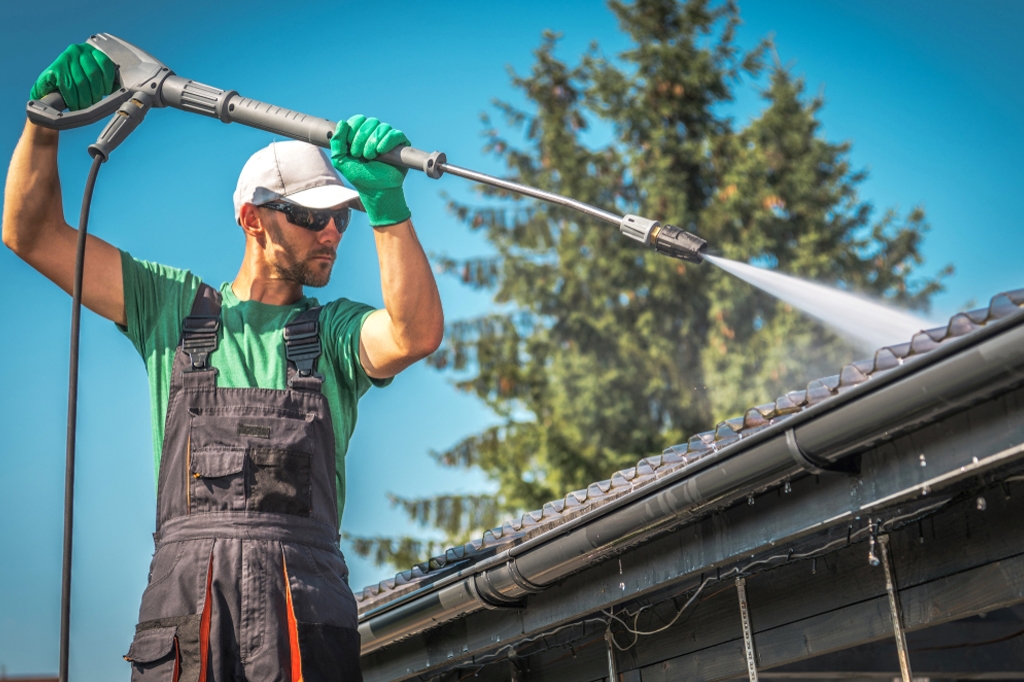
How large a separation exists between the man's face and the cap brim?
0.11m

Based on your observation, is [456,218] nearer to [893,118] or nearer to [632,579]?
[893,118]

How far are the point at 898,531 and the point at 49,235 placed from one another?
9.17 feet

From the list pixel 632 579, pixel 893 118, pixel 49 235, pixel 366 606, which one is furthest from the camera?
pixel 893 118

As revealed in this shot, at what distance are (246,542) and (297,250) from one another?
91 cm

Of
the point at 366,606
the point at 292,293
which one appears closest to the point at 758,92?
the point at 366,606

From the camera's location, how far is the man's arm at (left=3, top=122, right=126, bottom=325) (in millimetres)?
3006

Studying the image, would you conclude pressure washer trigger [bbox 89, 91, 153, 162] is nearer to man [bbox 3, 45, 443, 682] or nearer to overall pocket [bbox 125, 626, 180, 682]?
man [bbox 3, 45, 443, 682]

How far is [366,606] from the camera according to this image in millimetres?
5008

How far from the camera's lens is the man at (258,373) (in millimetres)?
2662

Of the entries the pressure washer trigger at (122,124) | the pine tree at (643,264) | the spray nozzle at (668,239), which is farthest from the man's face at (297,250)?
the pine tree at (643,264)

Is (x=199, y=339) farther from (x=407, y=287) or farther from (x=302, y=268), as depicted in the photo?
(x=407, y=287)

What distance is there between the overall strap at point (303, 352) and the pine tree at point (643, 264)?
41.7 ft

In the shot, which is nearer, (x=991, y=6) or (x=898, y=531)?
(x=898, y=531)

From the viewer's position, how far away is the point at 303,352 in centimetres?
294
